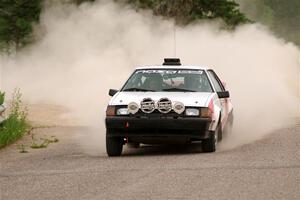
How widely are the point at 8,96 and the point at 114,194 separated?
17.9m

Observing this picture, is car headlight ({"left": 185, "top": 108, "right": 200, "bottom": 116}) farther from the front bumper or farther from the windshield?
the windshield

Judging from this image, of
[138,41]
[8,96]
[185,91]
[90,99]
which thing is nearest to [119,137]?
[185,91]

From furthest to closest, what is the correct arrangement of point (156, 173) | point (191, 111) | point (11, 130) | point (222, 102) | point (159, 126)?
1. point (11, 130)
2. point (222, 102)
3. point (191, 111)
4. point (159, 126)
5. point (156, 173)

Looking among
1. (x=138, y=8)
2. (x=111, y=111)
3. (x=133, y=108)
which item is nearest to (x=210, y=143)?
(x=133, y=108)

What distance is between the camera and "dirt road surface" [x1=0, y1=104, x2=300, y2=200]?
937 cm

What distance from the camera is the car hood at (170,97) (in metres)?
13.0

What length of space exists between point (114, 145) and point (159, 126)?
905 mm

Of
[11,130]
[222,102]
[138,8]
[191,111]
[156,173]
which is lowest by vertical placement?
[156,173]

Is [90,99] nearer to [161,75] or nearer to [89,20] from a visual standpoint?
[89,20]

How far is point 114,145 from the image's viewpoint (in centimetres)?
1325

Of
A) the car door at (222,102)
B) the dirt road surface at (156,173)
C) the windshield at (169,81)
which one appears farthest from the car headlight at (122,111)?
the car door at (222,102)

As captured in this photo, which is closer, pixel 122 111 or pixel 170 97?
pixel 122 111

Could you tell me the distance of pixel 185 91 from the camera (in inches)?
546

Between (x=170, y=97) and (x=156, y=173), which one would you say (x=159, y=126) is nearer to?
(x=170, y=97)
